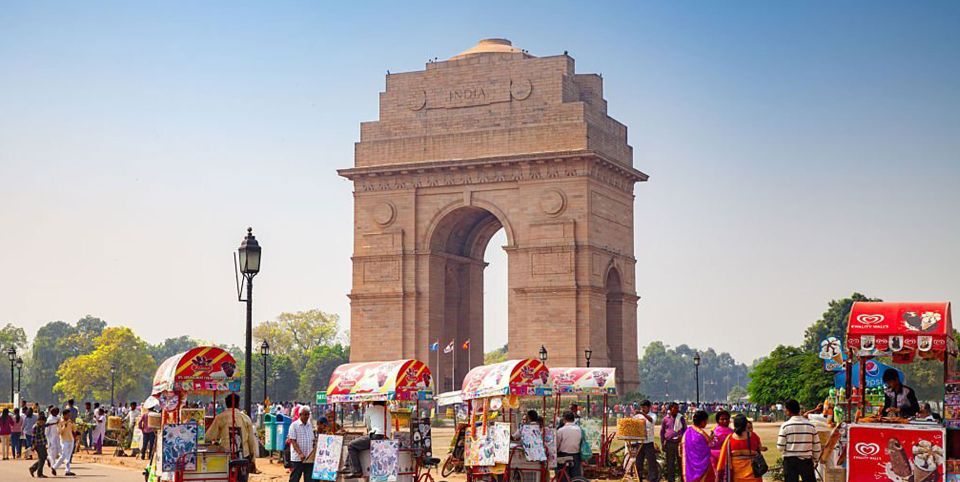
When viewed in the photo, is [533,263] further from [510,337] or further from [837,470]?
[837,470]

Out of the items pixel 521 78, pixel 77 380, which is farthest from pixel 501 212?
pixel 77 380

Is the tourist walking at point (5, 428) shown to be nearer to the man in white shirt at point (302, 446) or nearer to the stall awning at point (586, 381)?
the stall awning at point (586, 381)

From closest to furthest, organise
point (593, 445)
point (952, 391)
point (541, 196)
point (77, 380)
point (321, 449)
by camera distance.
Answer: point (952, 391), point (321, 449), point (593, 445), point (541, 196), point (77, 380)

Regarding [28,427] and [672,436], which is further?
[28,427]

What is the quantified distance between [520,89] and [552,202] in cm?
479

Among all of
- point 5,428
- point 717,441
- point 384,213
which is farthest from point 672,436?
point 384,213

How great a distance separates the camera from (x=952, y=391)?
17.4 m

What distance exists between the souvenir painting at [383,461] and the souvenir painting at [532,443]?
1864mm

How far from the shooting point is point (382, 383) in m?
20.1

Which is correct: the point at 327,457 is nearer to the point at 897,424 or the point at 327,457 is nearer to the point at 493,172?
the point at 897,424

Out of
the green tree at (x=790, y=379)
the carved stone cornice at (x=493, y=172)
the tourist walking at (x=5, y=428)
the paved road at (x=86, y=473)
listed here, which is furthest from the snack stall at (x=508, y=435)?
the carved stone cornice at (x=493, y=172)

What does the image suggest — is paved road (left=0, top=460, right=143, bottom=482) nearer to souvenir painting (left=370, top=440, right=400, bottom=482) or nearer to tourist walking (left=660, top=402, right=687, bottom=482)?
souvenir painting (left=370, top=440, right=400, bottom=482)

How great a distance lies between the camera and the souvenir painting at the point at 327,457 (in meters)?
19.4

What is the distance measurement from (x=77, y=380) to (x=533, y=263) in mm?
57164
